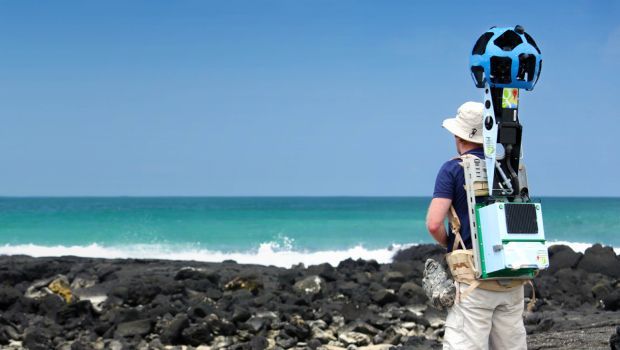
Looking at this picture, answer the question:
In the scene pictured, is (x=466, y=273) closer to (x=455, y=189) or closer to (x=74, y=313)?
(x=455, y=189)

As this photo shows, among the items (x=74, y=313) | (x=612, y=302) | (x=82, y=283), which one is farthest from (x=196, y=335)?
(x=612, y=302)

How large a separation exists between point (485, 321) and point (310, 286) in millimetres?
9636

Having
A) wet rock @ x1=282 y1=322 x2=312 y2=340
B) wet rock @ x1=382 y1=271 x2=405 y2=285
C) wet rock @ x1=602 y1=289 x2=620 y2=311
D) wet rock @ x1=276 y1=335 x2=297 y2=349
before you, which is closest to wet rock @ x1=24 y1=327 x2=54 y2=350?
wet rock @ x1=276 y1=335 x2=297 y2=349

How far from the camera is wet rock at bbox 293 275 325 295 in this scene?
1483 cm

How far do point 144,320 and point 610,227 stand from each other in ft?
157

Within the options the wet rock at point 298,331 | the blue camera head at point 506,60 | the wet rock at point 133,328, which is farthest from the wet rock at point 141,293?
the blue camera head at point 506,60

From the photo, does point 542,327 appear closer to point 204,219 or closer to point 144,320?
point 144,320

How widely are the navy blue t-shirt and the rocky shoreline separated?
4236 millimetres

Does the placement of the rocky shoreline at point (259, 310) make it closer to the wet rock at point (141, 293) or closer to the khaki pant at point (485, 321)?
the wet rock at point (141, 293)

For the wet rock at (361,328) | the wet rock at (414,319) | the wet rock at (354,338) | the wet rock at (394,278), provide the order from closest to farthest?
the wet rock at (354,338), the wet rock at (361,328), the wet rock at (414,319), the wet rock at (394,278)

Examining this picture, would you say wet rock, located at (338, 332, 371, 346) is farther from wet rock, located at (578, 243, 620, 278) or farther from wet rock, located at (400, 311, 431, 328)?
wet rock, located at (578, 243, 620, 278)

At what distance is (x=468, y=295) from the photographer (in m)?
5.48

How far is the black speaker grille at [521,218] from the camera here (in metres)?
5.31

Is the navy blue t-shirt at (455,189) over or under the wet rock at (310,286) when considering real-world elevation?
over
